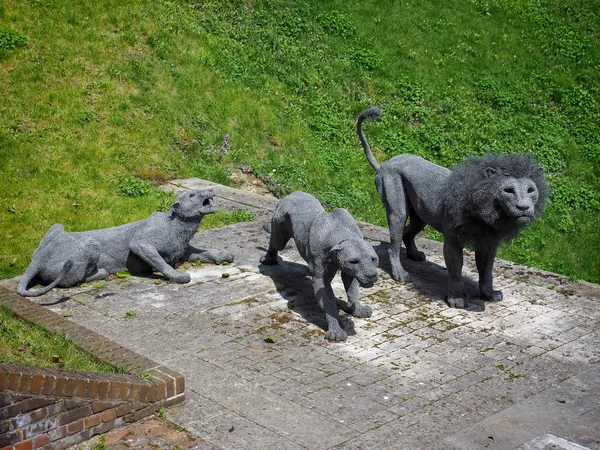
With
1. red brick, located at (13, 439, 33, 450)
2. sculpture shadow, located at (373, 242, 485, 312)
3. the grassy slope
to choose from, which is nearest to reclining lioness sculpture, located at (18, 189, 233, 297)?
the grassy slope

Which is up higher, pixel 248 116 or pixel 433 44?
pixel 433 44

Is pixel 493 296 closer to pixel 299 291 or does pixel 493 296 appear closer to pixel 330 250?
pixel 299 291

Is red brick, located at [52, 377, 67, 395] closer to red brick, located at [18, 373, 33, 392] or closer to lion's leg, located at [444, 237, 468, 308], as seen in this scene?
red brick, located at [18, 373, 33, 392]

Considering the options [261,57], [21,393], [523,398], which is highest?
[261,57]

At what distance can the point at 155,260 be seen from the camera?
907cm

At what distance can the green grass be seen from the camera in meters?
6.68

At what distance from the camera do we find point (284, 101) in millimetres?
15953

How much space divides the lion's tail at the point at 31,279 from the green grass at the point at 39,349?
68 cm

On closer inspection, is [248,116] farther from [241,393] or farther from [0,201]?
[241,393]

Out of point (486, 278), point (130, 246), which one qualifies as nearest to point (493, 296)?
point (486, 278)

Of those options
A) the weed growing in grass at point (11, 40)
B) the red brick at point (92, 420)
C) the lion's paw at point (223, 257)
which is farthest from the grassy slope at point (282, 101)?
the red brick at point (92, 420)

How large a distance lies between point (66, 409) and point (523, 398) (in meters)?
3.72

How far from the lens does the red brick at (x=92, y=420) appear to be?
19.2ft

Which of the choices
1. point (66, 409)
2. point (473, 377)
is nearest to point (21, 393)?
point (66, 409)
